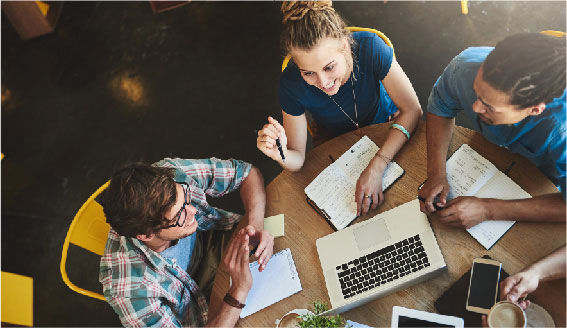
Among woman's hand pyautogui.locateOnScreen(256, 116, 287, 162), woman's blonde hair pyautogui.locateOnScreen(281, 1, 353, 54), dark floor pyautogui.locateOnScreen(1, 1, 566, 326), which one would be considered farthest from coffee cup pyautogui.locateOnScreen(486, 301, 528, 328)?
dark floor pyautogui.locateOnScreen(1, 1, 566, 326)

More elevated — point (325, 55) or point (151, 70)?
point (325, 55)

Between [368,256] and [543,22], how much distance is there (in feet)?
7.03

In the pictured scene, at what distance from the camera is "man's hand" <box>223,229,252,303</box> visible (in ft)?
5.63

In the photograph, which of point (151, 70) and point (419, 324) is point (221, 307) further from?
point (151, 70)

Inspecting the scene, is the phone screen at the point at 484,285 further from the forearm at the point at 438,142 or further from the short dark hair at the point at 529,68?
the short dark hair at the point at 529,68

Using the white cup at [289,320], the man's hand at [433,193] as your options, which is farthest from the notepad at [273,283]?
the man's hand at [433,193]

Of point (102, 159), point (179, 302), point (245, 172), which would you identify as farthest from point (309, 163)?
point (102, 159)

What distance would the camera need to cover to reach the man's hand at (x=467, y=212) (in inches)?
62.8

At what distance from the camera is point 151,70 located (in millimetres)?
3521

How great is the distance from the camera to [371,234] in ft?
5.49

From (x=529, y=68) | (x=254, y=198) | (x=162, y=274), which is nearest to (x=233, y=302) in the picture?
(x=162, y=274)

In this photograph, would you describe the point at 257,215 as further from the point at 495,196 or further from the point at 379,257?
the point at 495,196

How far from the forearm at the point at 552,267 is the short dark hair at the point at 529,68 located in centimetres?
48

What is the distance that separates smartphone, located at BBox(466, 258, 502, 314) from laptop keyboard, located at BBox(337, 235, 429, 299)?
15cm
